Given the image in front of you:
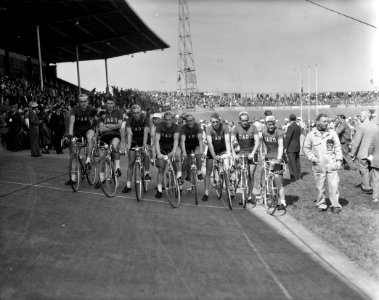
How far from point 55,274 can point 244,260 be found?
2.32 m

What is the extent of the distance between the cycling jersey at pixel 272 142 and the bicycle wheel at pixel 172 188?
6.26ft

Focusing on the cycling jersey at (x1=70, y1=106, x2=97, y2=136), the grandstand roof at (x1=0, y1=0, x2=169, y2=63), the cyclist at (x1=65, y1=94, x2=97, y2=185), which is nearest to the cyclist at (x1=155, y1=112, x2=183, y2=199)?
the cyclist at (x1=65, y1=94, x2=97, y2=185)

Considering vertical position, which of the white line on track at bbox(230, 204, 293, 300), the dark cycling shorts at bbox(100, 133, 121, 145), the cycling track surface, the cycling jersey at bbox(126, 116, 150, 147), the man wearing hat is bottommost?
the white line on track at bbox(230, 204, 293, 300)

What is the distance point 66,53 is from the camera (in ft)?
137

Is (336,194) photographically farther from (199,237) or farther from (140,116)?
(140,116)

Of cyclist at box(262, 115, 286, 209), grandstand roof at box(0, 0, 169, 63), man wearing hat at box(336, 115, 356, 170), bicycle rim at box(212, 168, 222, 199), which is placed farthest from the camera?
grandstand roof at box(0, 0, 169, 63)

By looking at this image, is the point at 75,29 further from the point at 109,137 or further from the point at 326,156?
the point at 326,156

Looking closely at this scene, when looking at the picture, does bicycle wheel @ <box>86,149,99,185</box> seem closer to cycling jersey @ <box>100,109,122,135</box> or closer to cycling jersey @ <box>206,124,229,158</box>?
cycling jersey @ <box>100,109,122,135</box>

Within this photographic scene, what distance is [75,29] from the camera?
3234 centimetres

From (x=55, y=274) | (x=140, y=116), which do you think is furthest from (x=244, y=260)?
(x=140, y=116)

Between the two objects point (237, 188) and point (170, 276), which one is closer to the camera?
point (170, 276)

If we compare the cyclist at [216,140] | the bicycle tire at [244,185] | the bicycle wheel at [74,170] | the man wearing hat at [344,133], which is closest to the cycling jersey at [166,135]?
the cyclist at [216,140]

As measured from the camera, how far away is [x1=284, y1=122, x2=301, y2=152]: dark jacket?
13.9 m

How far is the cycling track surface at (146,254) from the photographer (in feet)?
16.9
